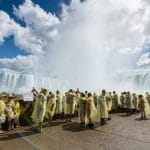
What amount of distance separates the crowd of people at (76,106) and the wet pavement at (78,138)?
1.96 feet

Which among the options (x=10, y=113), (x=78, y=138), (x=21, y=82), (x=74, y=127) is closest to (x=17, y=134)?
(x=10, y=113)

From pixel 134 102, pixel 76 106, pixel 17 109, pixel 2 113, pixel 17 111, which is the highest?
pixel 134 102

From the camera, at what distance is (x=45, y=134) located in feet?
43.7

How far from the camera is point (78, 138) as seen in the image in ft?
40.9

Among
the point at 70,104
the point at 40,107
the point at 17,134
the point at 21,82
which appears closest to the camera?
the point at 17,134

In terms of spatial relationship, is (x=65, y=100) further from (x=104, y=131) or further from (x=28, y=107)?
(x=104, y=131)

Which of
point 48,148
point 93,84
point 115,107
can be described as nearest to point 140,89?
point 93,84

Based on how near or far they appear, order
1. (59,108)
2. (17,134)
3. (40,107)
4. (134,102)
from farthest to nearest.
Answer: (134,102), (59,108), (40,107), (17,134)

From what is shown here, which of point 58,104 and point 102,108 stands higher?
point 58,104

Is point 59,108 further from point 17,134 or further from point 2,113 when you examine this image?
point 17,134

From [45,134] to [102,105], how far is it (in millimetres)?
4512

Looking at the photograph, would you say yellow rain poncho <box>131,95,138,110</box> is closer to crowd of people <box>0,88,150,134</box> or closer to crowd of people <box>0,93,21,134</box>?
crowd of people <box>0,88,150,134</box>

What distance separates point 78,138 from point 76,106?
21.7 ft

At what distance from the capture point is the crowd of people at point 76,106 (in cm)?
1400
